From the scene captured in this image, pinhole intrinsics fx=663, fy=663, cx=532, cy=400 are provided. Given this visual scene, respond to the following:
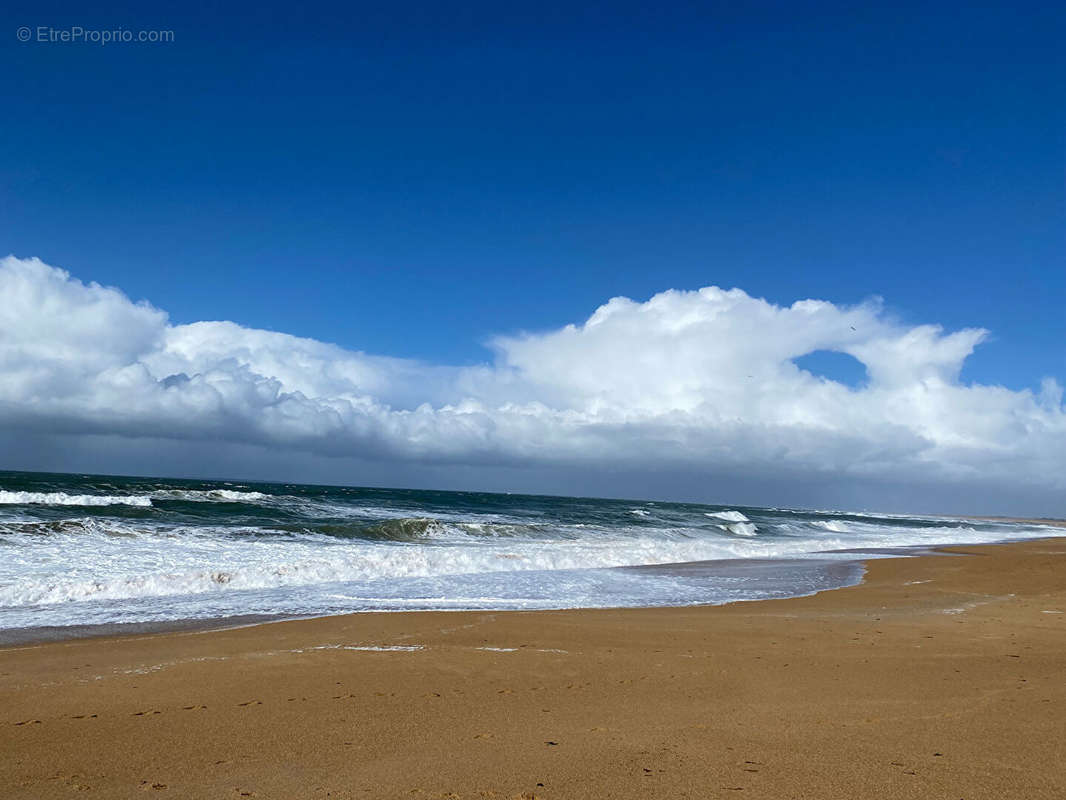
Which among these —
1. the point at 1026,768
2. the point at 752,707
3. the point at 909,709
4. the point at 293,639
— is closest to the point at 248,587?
the point at 293,639

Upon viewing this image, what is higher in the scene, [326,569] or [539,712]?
[539,712]

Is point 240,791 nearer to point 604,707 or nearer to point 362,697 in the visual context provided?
point 362,697

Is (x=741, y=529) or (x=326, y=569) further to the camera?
(x=741, y=529)

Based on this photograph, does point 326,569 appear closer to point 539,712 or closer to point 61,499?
point 539,712

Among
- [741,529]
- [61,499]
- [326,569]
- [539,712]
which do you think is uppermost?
[539,712]

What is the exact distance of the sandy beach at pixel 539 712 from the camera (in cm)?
434

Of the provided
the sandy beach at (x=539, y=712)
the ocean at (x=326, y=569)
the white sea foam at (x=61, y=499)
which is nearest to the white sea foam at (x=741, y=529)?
the ocean at (x=326, y=569)

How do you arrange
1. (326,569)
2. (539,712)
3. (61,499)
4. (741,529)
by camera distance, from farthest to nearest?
(741,529), (61,499), (326,569), (539,712)

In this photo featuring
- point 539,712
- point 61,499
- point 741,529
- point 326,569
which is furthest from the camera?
point 741,529

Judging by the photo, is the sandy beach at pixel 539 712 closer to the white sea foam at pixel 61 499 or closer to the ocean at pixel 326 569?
the ocean at pixel 326 569

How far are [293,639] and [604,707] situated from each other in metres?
5.16

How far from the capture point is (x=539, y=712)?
5969 millimetres

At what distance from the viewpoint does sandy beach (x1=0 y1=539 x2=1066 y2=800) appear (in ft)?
14.2

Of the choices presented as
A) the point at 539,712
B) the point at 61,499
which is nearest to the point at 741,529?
the point at 539,712
